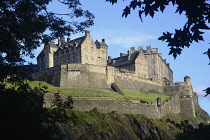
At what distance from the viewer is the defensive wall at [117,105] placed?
51906mm

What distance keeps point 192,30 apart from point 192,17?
0.45m

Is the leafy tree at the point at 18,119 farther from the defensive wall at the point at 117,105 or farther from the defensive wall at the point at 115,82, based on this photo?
the defensive wall at the point at 115,82

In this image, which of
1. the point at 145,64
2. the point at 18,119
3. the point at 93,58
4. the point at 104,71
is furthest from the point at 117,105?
the point at 18,119

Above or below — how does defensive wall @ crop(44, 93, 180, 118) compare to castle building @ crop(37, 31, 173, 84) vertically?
below

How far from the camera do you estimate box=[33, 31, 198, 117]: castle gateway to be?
2608 inches

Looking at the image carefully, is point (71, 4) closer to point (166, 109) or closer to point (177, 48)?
point (177, 48)

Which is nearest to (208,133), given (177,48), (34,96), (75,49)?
(177,48)

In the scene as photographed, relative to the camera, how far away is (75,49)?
2867 inches

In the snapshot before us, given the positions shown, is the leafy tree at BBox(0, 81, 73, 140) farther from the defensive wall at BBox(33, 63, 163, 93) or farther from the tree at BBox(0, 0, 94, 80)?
the defensive wall at BBox(33, 63, 163, 93)

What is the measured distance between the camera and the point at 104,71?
230ft

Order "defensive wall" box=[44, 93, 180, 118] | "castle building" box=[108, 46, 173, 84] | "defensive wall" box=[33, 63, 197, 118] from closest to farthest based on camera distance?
"defensive wall" box=[44, 93, 180, 118]
"defensive wall" box=[33, 63, 197, 118]
"castle building" box=[108, 46, 173, 84]

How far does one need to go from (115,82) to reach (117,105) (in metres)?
16.4

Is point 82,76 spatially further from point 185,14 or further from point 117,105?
point 185,14

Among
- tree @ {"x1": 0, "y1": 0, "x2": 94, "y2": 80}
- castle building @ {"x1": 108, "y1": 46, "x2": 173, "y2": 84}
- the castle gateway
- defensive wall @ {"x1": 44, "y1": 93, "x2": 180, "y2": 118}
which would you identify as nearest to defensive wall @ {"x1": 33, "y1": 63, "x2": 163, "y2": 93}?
the castle gateway
